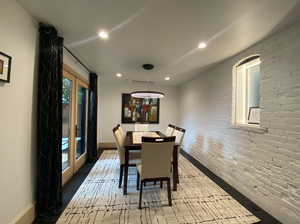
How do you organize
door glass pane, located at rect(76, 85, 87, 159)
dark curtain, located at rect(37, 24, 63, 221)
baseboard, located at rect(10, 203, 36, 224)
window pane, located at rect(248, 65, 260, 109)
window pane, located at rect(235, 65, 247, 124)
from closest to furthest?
baseboard, located at rect(10, 203, 36, 224) → dark curtain, located at rect(37, 24, 63, 221) → window pane, located at rect(248, 65, 260, 109) → window pane, located at rect(235, 65, 247, 124) → door glass pane, located at rect(76, 85, 87, 159)

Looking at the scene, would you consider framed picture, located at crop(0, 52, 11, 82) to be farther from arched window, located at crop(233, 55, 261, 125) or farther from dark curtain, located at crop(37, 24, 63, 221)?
arched window, located at crop(233, 55, 261, 125)

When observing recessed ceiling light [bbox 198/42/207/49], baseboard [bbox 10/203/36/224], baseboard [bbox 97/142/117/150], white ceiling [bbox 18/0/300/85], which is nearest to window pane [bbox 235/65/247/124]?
white ceiling [bbox 18/0/300/85]

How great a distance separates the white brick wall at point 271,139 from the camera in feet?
6.13

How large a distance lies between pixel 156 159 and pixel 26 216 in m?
1.65

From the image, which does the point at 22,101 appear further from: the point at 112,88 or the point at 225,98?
the point at 112,88

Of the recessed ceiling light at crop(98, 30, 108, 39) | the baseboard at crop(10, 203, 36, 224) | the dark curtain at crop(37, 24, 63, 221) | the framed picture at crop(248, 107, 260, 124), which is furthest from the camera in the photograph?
the framed picture at crop(248, 107, 260, 124)

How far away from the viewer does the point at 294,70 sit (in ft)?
6.17

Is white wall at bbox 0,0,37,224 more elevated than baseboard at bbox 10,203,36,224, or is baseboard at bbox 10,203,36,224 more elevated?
white wall at bbox 0,0,37,224

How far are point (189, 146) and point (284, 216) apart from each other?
3181 mm

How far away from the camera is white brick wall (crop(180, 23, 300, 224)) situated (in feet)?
6.13

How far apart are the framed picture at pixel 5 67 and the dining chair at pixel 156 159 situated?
1582 millimetres

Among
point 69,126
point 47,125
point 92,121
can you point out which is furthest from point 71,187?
point 92,121

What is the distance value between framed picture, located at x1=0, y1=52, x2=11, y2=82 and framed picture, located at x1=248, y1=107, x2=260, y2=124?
3.33m

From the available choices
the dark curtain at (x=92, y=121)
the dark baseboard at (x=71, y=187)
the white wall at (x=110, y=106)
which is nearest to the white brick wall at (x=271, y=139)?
the dark baseboard at (x=71, y=187)
